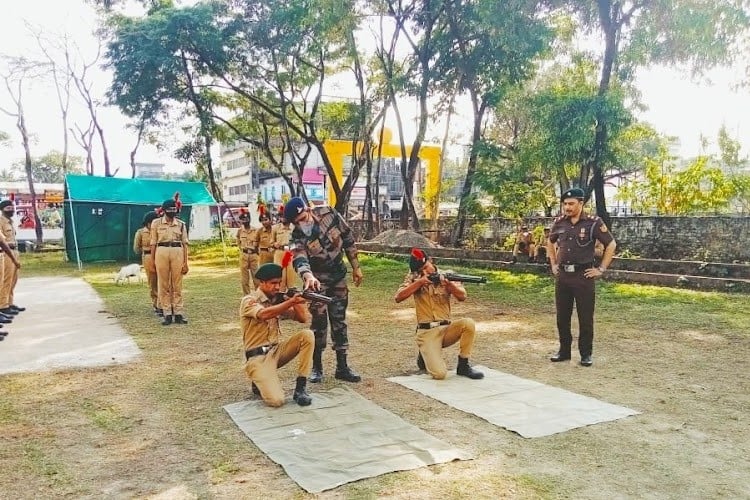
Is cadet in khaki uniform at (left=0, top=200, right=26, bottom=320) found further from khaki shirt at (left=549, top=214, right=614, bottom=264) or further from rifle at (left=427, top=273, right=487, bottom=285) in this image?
khaki shirt at (left=549, top=214, right=614, bottom=264)

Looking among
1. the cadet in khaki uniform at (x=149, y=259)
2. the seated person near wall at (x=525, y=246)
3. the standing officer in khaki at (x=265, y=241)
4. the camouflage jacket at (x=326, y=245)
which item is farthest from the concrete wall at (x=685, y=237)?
the camouflage jacket at (x=326, y=245)

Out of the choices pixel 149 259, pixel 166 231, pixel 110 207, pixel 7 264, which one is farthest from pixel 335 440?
pixel 110 207

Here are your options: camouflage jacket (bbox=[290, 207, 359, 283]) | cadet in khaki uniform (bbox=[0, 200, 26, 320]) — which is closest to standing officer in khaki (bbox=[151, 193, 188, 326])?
cadet in khaki uniform (bbox=[0, 200, 26, 320])

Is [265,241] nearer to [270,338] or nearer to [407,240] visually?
[270,338]

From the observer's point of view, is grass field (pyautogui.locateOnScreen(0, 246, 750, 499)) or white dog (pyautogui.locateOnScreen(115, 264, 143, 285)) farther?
white dog (pyautogui.locateOnScreen(115, 264, 143, 285))

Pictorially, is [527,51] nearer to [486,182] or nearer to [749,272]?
[486,182]

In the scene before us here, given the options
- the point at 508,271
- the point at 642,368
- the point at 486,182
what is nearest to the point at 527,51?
the point at 486,182

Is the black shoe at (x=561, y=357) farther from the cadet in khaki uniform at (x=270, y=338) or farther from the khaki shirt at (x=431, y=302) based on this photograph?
the cadet in khaki uniform at (x=270, y=338)

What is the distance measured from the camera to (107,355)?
21.1 ft

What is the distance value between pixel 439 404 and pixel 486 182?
36.0ft

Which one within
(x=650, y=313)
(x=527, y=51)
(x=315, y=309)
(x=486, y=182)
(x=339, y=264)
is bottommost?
(x=650, y=313)

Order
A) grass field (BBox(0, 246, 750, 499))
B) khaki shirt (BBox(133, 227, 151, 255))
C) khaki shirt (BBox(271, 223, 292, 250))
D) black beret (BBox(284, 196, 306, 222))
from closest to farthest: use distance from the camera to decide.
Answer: grass field (BBox(0, 246, 750, 499)), black beret (BBox(284, 196, 306, 222)), khaki shirt (BBox(271, 223, 292, 250)), khaki shirt (BBox(133, 227, 151, 255))

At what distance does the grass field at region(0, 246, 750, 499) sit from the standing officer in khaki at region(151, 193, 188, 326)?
0.51 meters

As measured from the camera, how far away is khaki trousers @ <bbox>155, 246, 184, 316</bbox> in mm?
8102
